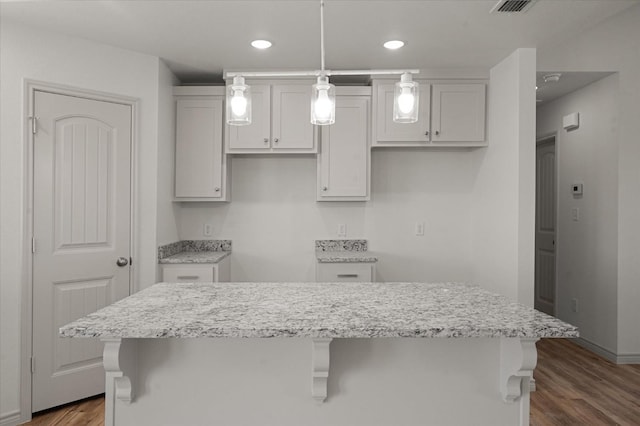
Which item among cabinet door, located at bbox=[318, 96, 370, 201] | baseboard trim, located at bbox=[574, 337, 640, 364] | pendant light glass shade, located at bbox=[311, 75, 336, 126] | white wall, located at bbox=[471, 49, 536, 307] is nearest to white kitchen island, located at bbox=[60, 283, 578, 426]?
pendant light glass shade, located at bbox=[311, 75, 336, 126]

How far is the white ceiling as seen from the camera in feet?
8.19

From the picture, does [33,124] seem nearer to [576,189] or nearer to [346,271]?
[346,271]

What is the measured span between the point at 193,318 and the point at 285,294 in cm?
49

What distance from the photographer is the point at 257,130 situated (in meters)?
3.62

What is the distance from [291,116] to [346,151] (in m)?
0.55

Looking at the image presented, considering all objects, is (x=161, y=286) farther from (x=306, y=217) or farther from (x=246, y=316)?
(x=306, y=217)

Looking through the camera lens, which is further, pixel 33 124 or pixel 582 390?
pixel 582 390

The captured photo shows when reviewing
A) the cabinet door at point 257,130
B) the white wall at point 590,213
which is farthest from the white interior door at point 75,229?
the white wall at point 590,213

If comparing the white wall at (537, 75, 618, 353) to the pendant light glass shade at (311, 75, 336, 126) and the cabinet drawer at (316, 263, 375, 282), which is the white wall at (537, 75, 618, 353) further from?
the pendant light glass shade at (311, 75, 336, 126)

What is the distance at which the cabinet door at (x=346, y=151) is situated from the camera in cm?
365

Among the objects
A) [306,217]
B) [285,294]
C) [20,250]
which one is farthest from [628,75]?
[20,250]

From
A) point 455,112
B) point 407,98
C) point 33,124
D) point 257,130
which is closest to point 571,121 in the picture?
point 455,112

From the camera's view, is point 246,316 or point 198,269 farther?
point 198,269

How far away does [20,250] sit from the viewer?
2670 millimetres
